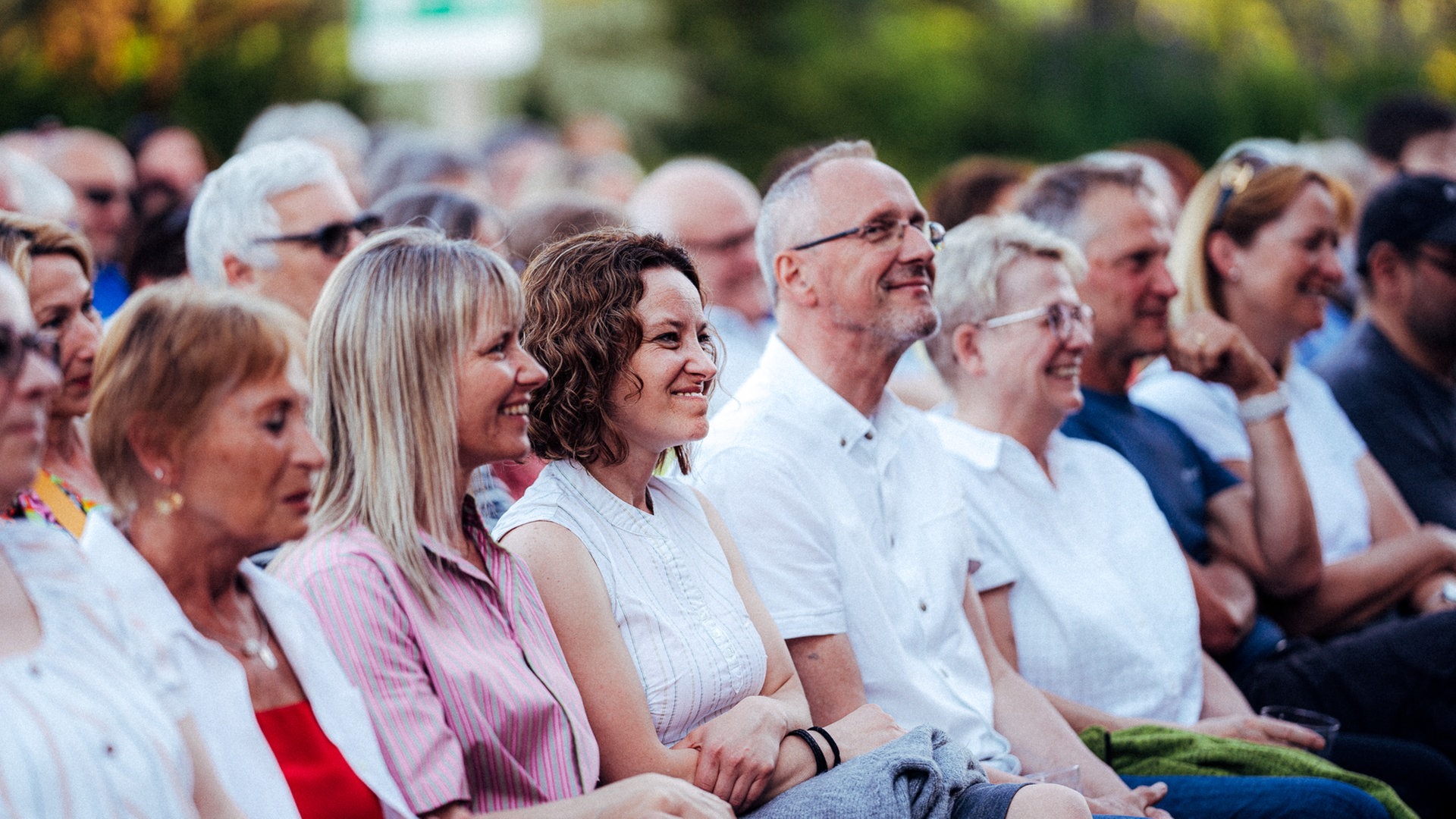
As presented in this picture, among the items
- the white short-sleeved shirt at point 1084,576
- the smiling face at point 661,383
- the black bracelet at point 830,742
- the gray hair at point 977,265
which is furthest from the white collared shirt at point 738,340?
the black bracelet at point 830,742

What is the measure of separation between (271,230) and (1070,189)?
2.40 meters

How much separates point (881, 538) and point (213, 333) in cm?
165

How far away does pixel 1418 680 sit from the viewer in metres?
3.97

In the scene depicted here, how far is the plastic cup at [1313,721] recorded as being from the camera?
3.52 meters

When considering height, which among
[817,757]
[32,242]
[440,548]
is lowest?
[817,757]

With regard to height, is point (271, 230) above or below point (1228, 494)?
above

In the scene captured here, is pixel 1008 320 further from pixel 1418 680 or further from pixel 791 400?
pixel 1418 680

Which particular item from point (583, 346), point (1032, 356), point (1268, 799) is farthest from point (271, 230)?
point (1268, 799)

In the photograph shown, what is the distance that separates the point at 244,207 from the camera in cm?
391

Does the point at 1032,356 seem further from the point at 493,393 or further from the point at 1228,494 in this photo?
the point at 493,393

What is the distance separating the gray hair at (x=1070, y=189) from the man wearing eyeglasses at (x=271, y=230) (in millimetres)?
2122

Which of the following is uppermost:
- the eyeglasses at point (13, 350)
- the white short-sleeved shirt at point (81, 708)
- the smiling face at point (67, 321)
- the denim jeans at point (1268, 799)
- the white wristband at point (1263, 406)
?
the eyeglasses at point (13, 350)

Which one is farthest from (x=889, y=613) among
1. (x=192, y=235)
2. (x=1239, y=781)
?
(x=192, y=235)

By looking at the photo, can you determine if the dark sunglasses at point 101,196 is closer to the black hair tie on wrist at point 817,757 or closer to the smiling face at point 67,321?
the smiling face at point 67,321
